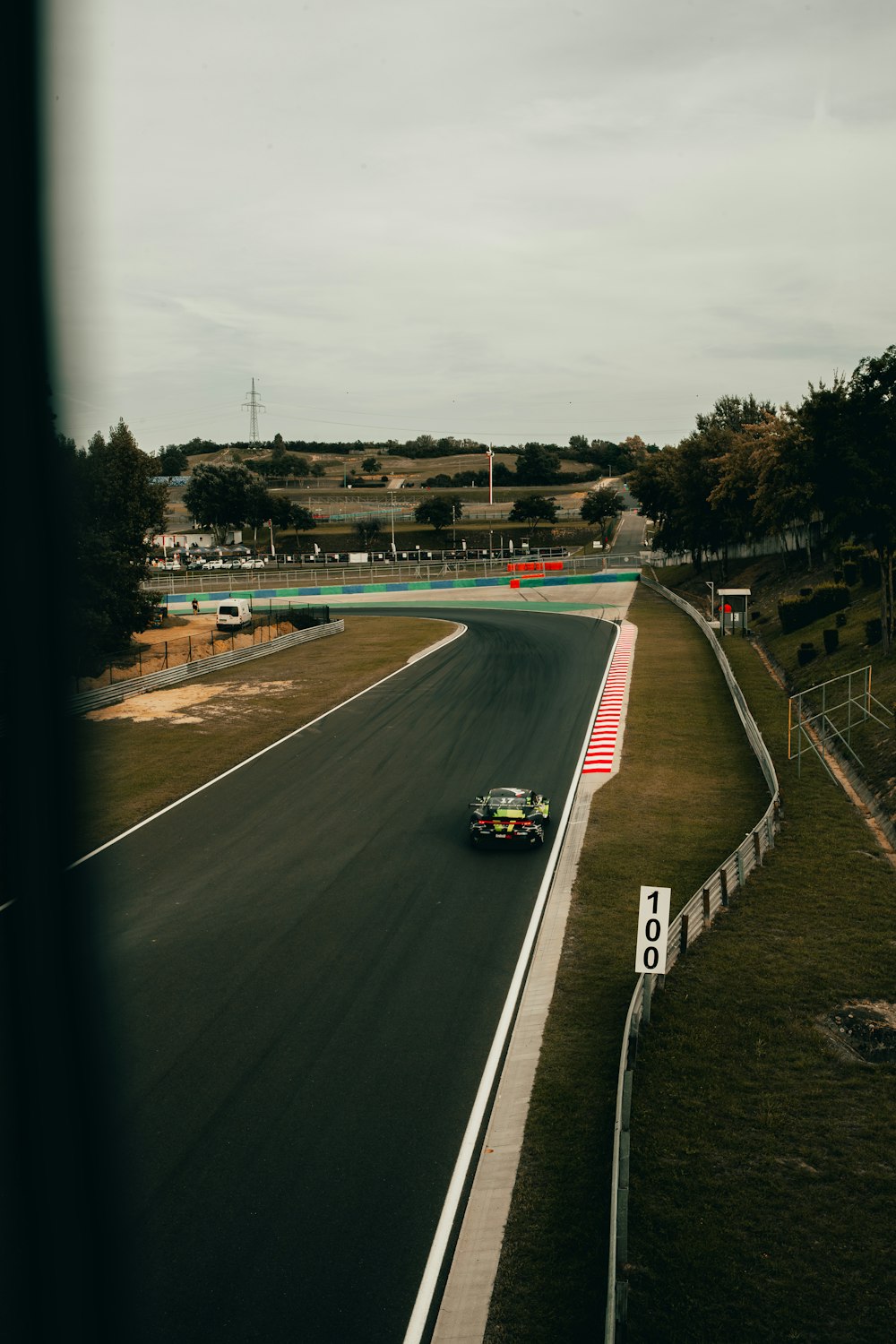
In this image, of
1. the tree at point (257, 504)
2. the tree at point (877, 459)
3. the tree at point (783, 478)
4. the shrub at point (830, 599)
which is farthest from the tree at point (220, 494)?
the tree at point (877, 459)

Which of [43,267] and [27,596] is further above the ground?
A: [43,267]

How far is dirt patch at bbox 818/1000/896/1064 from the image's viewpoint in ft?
46.3

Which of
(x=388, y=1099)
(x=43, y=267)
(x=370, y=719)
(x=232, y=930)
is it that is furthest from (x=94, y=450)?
(x=388, y=1099)

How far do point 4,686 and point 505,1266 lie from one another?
36782 mm

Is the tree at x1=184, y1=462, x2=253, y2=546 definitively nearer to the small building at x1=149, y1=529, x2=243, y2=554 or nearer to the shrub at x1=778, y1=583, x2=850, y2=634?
the small building at x1=149, y1=529, x2=243, y2=554

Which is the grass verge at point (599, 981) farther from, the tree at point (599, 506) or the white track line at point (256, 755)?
the tree at point (599, 506)

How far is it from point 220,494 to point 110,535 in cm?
10116

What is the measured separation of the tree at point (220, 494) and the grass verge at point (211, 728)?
96.8 metres

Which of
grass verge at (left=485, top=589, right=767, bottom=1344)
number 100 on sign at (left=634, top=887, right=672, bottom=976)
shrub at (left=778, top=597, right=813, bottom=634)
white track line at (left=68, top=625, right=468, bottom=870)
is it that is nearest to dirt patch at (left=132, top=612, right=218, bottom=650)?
white track line at (left=68, top=625, right=468, bottom=870)

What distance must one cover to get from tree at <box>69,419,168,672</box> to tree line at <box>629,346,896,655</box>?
35883 millimetres

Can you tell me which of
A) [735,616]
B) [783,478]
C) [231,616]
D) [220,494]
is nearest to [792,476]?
[783,478]

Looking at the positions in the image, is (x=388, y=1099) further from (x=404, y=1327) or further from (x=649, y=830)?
(x=649, y=830)

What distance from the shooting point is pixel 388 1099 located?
13.4 m

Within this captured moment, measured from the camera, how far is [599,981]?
16844 millimetres
